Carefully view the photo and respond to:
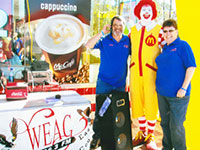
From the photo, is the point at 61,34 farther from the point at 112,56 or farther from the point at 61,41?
the point at 112,56

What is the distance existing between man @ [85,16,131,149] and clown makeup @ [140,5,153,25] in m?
0.27

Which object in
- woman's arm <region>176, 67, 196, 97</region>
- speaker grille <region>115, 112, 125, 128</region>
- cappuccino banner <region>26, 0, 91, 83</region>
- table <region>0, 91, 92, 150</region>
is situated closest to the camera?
table <region>0, 91, 92, 150</region>

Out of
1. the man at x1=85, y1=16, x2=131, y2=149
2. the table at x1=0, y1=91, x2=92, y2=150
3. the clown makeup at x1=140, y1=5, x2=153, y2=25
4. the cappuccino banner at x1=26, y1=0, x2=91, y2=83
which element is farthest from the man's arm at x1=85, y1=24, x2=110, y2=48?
the table at x1=0, y1=91, x2=92, y2=150

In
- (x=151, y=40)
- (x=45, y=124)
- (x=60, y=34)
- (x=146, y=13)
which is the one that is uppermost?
(x=146, y=13)

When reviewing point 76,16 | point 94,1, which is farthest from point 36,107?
point 94,1

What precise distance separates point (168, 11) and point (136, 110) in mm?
1996

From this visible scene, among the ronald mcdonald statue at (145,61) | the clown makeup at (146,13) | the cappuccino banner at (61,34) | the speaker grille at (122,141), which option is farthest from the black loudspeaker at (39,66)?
the clown makeup at (146,13)

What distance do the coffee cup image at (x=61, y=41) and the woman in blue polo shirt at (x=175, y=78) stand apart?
1495 mm

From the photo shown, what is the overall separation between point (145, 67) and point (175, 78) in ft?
1.52

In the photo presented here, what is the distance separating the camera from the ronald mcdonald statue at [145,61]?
2521 mm

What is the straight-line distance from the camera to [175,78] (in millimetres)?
2152

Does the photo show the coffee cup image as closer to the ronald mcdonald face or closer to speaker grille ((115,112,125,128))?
the ronald mcdonald face

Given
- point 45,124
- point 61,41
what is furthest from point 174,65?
point 61,41

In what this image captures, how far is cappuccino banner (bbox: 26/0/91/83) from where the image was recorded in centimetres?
304
